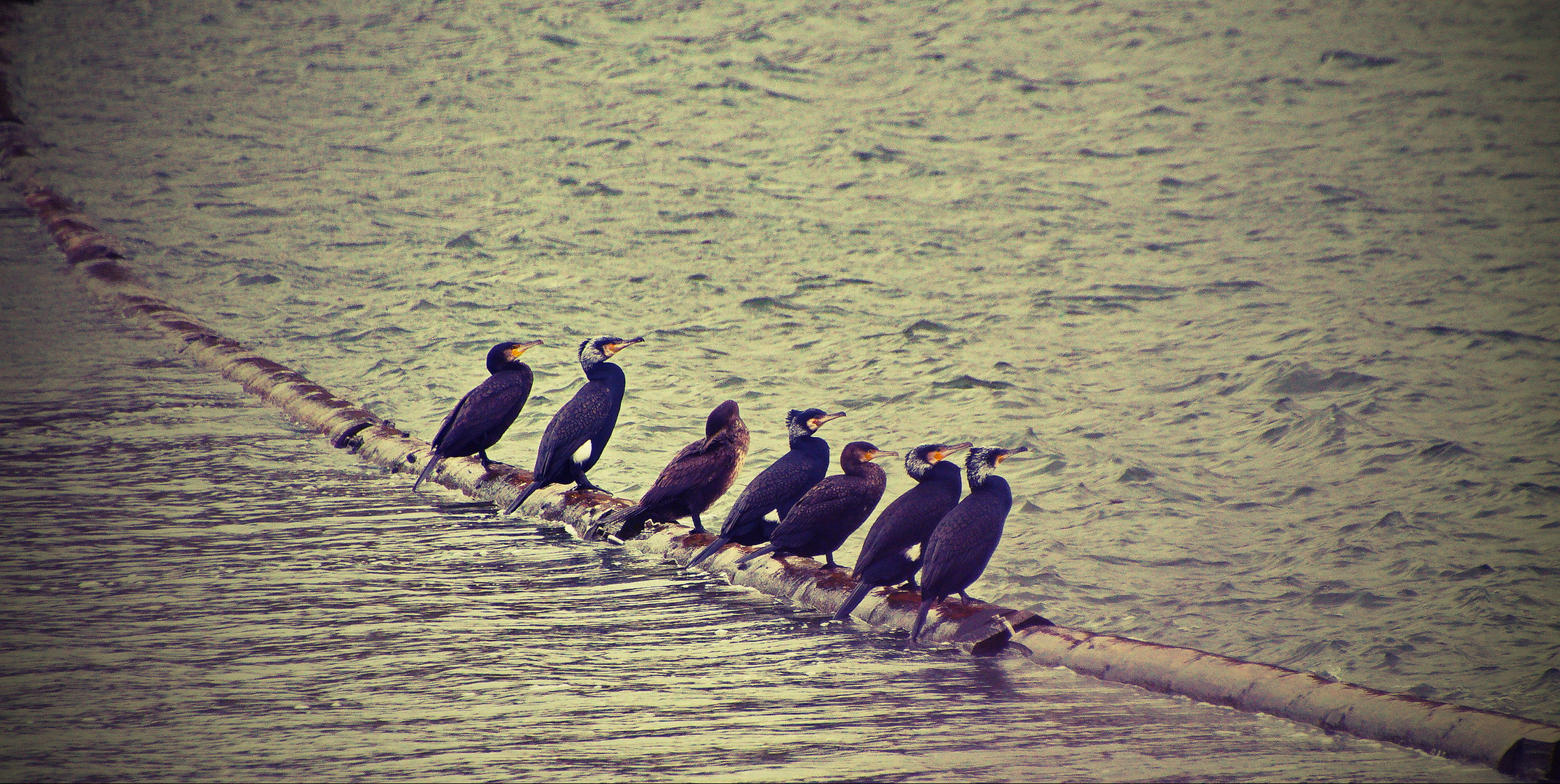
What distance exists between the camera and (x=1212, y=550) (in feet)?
24.8

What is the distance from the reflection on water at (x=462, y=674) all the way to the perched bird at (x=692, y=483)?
8.2 inches

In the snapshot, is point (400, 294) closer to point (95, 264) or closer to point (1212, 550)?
point (95, 264)

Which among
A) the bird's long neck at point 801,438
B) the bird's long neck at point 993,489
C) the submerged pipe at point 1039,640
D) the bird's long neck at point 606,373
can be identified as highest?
the bird's long neck at point 606,373

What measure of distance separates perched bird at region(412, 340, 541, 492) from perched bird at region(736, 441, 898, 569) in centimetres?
208

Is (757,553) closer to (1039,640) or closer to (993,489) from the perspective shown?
(993,489)

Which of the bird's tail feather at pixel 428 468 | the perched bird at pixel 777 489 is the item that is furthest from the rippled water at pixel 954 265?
the perched bird at pixel 777 489

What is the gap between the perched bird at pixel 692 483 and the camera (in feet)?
22.6

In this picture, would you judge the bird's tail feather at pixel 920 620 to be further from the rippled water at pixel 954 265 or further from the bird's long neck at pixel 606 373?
the bird's long neck at pixel 606 373

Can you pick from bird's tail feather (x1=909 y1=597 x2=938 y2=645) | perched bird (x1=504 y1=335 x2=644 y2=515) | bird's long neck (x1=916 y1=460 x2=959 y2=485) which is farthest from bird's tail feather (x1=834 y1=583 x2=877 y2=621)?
perched bird (x1=504 y1=335 x2=644 y2=515)

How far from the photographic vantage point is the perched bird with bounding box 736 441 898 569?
20.4ft

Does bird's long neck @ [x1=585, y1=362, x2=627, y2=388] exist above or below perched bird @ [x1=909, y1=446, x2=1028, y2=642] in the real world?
above

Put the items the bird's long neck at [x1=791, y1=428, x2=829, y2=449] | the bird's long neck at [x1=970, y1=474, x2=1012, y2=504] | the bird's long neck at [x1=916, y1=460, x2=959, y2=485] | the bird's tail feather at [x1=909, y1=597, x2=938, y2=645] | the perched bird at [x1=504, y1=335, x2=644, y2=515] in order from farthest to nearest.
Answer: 1. the perched bird at [x1=504, y1=335, x2=644, y2=515]
2. the bird's long neck at [x1=791, y1=428, x2=829, y2=449]
3. the bird's long neck at [x1=916, y1=460, x2=959, y2=485]
4. the bird's long neck at [x1=970, y1=474, x2=1012, y2=504]
5. the bird's tail feather at [x1=909, y1=597, x2=938, y2=645]

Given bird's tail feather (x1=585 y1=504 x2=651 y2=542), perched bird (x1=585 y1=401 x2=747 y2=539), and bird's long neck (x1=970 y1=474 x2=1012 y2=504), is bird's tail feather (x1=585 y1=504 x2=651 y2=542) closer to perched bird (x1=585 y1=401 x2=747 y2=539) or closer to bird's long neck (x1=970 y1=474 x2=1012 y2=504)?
perched bird (x1=585 y1=401 x2=747 y2=539)

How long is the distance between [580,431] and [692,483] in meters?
0.85
